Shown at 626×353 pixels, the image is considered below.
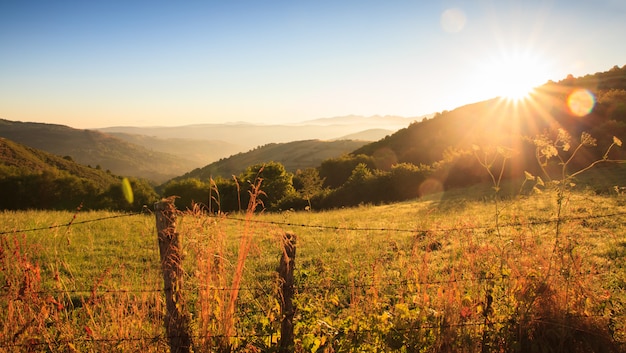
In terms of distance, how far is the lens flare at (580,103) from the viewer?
4481cm

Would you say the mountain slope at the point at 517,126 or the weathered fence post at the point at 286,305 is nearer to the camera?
the weathered fence post at the point at 286,305

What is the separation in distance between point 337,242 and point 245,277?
140 inches

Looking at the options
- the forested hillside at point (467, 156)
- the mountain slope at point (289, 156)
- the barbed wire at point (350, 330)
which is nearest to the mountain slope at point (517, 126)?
the forested hillside at point (467, 156)

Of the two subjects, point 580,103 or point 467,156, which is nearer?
point 467,156

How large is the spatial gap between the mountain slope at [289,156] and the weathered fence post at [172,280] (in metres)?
135

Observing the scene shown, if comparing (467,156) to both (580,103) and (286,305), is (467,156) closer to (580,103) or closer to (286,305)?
(580,103)

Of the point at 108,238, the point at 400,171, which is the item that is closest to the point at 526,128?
the point at 400,171

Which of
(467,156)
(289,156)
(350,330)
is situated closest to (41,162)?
(289,156)

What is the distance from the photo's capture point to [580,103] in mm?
49469

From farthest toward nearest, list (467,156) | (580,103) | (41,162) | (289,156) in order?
(289,156) → (41,162) → (580,103) → (467,156)

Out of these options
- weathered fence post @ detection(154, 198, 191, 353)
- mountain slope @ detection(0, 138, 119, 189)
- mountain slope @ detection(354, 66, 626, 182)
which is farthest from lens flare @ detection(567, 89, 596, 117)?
mountain slope @ detection(0, 138, 119, 189)

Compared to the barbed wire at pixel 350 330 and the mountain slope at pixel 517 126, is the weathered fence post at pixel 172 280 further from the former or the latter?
the mountain slope at pixel 517 126

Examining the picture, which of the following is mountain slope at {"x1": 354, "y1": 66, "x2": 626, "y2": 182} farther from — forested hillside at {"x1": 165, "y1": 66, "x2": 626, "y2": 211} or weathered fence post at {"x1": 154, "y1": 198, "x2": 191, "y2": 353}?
weathered fence post at {"x1": 154, "y1": 198, "x2": 191, "y2": 353}

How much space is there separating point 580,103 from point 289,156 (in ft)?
412
